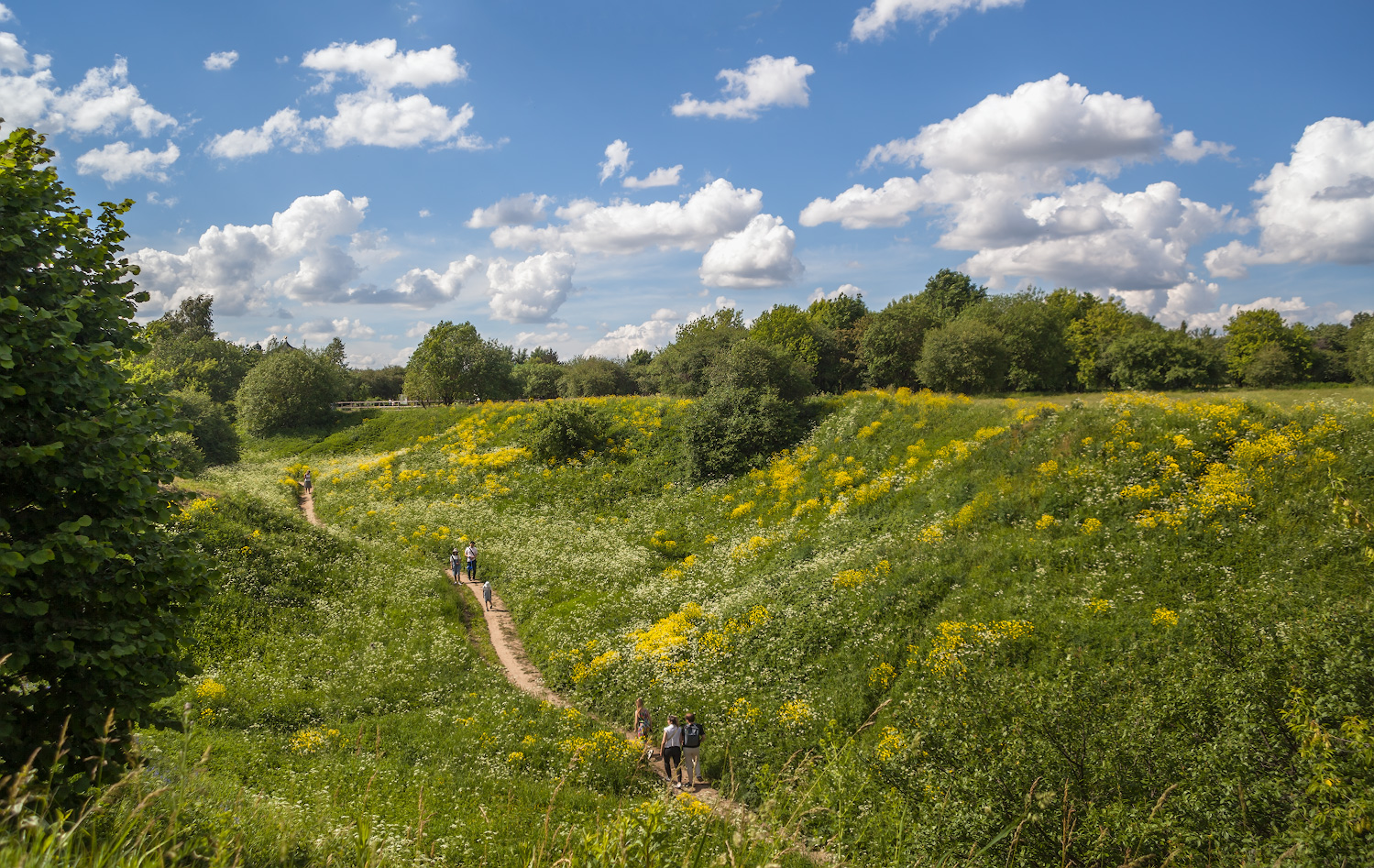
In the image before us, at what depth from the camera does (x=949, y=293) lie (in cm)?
7244

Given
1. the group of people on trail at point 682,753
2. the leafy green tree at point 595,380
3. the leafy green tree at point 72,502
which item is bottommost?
the group of people on trail at point 682,753

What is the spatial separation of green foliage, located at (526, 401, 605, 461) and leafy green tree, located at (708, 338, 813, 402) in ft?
27.9

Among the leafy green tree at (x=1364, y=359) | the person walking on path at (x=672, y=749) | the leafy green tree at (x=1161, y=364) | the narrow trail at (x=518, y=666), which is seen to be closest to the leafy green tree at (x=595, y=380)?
the narrow trail at (x=518, y=666)

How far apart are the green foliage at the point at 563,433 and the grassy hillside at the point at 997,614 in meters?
3.66

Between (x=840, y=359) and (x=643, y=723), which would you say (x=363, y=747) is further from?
(x=840, y=359)

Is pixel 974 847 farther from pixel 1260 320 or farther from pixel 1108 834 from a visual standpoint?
pixel 1260 320

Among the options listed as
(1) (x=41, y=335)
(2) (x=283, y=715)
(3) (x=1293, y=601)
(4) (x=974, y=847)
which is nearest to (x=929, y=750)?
(4) (x=974, y=847)

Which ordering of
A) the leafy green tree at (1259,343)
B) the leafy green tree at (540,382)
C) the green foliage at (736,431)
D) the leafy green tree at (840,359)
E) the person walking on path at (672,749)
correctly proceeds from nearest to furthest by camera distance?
1. the person walking on path at (672,749)
2. the green foliage at (736,431)
3. the leafy green tree at (840,359)
4. the leafy green tree at (1259,343)
5. the leafy green tree at (540,382)

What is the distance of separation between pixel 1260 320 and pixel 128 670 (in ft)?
271

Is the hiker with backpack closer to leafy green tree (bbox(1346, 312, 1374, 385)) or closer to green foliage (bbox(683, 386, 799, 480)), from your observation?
green foliage (bbox(683, 386, 799, 480))

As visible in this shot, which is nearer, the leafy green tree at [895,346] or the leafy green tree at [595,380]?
the leafy green tree at [895,346]

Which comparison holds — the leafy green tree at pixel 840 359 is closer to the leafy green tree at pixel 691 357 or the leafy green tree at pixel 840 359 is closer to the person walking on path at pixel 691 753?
the leafy green tree at pixel 691 357

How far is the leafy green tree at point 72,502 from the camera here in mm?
6102

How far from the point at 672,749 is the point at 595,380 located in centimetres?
5734
